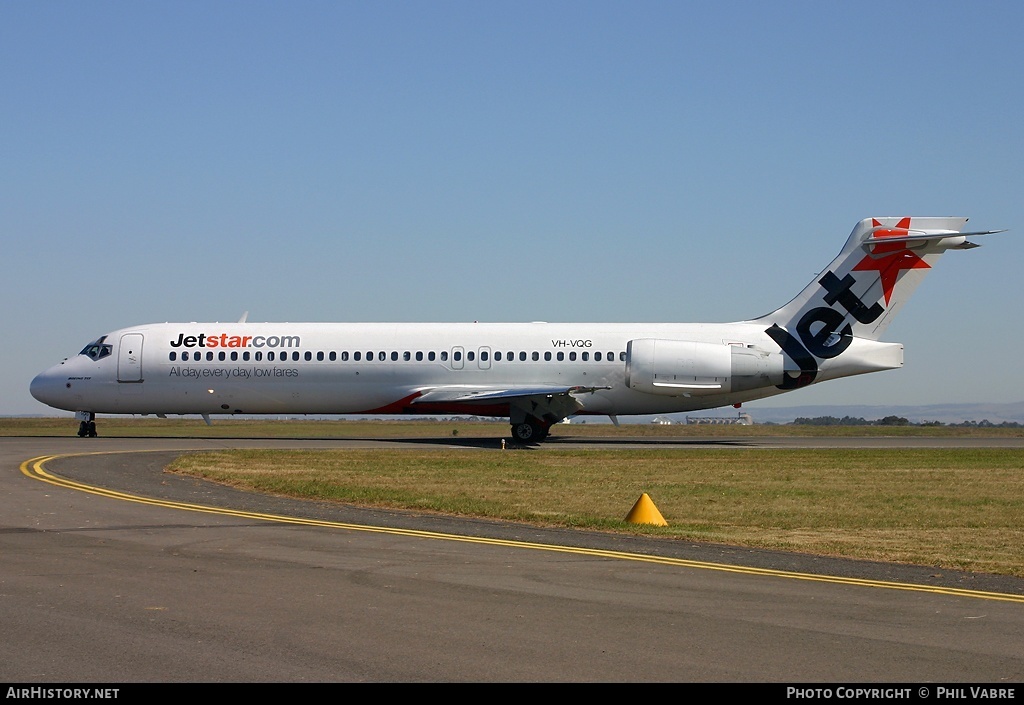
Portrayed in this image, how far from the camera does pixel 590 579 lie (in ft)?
37.9

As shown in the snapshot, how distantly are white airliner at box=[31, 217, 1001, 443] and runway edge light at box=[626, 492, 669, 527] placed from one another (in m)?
21.4

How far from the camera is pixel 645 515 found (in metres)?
16.9

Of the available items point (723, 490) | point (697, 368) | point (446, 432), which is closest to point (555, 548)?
point (723, 490)

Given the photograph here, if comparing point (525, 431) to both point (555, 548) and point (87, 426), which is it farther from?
point (555, 548)

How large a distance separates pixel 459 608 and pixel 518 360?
30617mm

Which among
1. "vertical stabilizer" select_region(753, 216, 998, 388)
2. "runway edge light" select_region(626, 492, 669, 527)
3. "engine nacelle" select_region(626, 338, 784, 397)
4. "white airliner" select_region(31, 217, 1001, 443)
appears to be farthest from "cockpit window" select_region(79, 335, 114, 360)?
"runway edge light" select_region(626, 492, 669, 527)

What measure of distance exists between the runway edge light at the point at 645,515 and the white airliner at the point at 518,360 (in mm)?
21353

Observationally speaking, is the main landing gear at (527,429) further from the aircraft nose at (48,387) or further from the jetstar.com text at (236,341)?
the aircraft nose at (48,387)

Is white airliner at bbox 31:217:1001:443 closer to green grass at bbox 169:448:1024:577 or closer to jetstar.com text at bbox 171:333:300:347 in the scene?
jetstar.com text at bbox 171:333:300:347

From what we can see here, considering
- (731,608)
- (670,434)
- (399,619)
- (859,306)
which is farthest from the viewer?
(670,434)

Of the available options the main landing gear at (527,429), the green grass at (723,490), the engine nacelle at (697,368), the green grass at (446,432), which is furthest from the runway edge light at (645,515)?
the green grass at (446,432)
